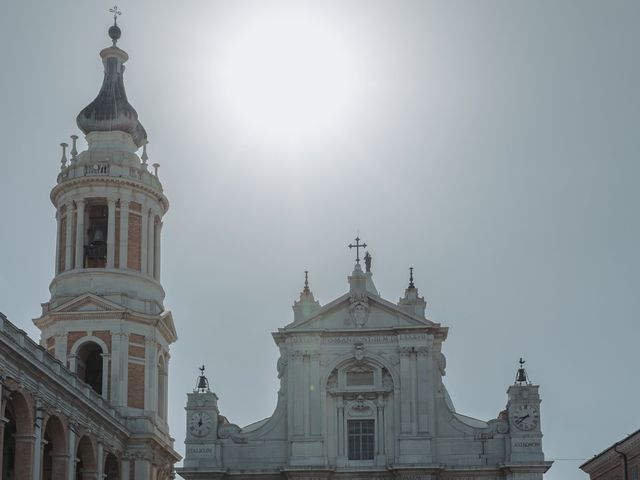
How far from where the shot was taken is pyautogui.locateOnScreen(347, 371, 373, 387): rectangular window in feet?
183

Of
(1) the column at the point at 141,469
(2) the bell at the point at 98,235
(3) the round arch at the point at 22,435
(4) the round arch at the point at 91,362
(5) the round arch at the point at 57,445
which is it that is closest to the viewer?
(3) the round arch at the point at 22,435

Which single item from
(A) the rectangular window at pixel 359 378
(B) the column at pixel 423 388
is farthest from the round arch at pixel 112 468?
(B) the column at pixel 423 388

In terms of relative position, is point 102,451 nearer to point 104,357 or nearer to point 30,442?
point 104,357

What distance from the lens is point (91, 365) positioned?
63469 millimetres

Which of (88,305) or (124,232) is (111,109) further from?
(88,305)

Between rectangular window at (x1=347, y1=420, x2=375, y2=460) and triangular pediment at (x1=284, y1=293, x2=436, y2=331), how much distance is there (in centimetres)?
425

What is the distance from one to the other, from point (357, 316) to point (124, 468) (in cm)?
1399

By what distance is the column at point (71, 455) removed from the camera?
168 ft

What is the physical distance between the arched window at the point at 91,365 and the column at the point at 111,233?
4287 mm

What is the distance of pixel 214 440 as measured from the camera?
2141 inches

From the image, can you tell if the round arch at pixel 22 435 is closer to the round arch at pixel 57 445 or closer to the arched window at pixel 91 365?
the round arch at pixel 57 445

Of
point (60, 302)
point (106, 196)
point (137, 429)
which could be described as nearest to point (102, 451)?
point (137, 429)

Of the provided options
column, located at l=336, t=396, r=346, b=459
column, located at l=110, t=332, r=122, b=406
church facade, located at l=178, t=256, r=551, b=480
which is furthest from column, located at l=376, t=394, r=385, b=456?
column, located at l=110, t=332, r=122, b=406

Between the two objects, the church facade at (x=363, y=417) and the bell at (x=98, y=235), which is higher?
the bell at (x=98, y=235)
